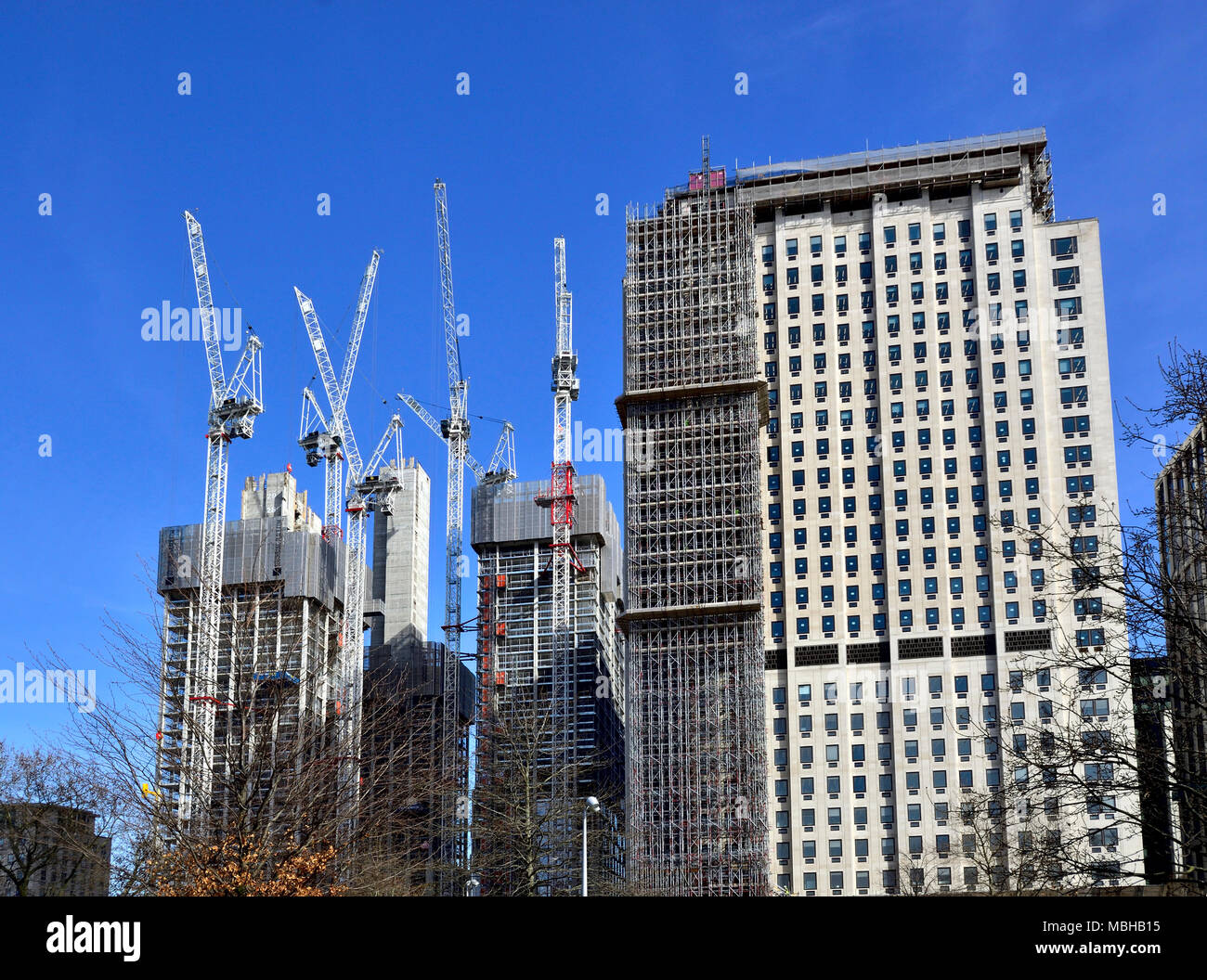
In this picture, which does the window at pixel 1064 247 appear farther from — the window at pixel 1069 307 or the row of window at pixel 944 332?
the row of window at pixel 944 332

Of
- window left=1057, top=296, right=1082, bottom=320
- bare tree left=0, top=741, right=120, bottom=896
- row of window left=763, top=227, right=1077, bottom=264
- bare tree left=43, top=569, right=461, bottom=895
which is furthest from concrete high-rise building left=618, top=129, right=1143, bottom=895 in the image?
bare tree left=43, top=569, right=461, bottom=895

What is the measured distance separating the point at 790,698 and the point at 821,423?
91.2ft

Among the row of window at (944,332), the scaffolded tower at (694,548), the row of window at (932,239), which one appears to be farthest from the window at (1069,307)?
the scaffolded tower at (694,548)

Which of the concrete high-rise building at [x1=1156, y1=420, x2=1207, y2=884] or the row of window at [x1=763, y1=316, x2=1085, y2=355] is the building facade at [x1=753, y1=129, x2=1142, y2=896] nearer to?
the row of window at [x1=763, y1=316, x2=1085, y2=355]

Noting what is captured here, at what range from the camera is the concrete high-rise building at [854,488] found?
12494 centimetres

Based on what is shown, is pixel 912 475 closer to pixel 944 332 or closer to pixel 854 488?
pixel 854 488

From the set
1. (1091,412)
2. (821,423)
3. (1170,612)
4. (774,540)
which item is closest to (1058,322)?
(1091,412)

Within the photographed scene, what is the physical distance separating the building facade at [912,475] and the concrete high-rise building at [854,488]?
0.82ft

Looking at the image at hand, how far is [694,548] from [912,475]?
2227cm

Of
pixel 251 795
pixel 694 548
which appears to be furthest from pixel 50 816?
pixel 694 548

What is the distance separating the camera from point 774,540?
135125 millimetres

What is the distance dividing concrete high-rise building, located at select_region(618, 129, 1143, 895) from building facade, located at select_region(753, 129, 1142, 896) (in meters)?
0.25

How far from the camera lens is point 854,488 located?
443 feet
